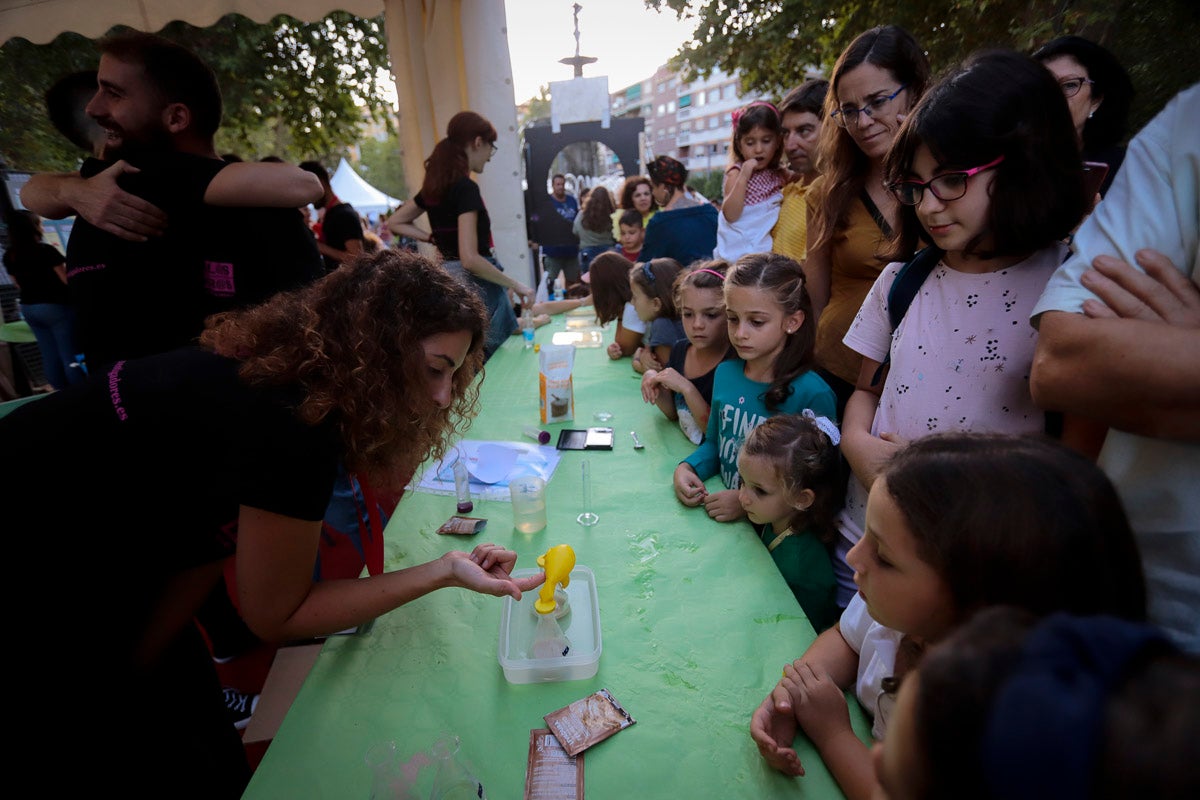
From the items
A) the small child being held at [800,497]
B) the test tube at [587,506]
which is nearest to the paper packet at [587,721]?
the test tube at [587,506]

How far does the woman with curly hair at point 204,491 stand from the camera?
97cm

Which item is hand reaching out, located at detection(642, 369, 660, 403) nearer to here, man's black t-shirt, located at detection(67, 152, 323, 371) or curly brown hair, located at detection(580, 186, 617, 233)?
man's black t-shirt, located at detection(67, 152, 323, 371)

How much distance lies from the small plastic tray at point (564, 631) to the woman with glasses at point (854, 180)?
4.26 ft

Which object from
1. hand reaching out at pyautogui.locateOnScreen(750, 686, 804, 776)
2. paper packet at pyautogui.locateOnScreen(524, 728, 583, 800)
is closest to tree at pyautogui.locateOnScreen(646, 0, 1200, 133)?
hand reaching out at pyautogui.locateOnScreen(750, 686, 804, 776)

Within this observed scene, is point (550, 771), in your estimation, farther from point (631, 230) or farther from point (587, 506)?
point (631, 230)

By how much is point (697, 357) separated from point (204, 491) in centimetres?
198

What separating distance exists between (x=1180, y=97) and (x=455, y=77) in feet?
16.9

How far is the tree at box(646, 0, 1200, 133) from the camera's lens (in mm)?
2527

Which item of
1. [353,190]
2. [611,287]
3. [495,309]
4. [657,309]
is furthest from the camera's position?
Result: [353,190]

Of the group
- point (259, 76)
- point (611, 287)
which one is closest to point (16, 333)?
point (259, 76)

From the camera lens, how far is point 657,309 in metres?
3.14

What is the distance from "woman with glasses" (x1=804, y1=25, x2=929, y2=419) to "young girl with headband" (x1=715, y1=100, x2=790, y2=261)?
1225mm

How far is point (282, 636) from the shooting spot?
1.14m

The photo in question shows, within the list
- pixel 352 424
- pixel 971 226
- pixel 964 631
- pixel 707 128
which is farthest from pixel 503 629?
pixel 707 128
